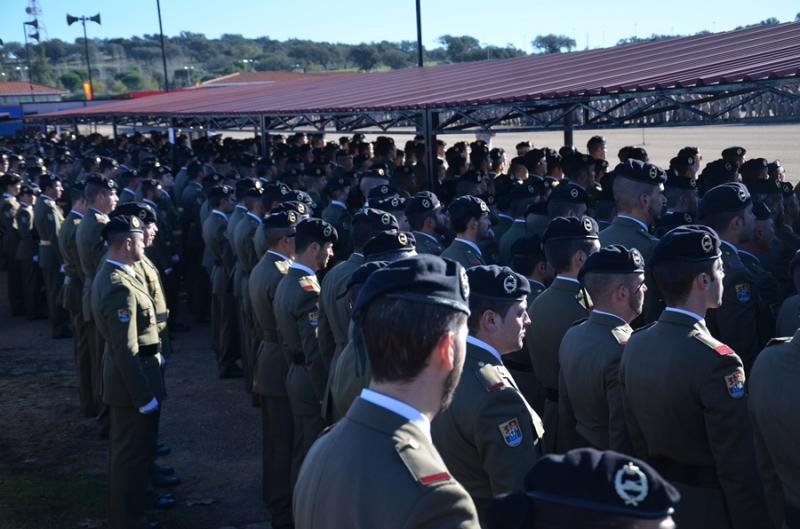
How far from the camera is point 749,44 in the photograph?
1048 centimetres

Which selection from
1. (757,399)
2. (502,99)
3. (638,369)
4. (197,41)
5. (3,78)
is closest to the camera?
(757,399)

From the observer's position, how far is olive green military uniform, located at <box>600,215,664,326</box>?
236 inches

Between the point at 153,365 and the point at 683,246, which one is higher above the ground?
the point at 683,246

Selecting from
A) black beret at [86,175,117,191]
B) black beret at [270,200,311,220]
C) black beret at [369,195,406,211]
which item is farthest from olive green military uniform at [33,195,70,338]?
black beret at [369,195,406,211]

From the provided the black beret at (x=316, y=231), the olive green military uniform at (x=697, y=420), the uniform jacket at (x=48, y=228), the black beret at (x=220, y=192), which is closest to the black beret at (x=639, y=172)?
the black beret at (x=316, y=231)

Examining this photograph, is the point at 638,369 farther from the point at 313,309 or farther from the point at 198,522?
the point at 198,522

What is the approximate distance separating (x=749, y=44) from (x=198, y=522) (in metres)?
7.82

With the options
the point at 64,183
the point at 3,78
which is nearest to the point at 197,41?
the point at 3,78

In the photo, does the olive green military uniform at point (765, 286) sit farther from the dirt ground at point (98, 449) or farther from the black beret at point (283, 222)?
the dirt ground at point (98, 449)

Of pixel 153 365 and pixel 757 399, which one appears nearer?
pixel 757 399

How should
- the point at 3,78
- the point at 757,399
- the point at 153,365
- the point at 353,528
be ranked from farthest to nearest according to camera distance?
the point at 3,78 < the point at 153,365 < the point at 757,399 < the point at 353,528

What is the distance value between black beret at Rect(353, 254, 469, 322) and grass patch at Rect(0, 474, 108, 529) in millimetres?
5218

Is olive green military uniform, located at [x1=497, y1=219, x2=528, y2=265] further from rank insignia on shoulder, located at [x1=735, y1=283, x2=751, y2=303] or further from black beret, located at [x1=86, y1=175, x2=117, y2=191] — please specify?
black beret, located at [x1=86, y1=175, x2=117, y2=191]

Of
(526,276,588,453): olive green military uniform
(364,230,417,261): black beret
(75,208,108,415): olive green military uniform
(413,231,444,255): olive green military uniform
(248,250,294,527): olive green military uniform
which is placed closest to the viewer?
(526,276,588,453): olive green military uniform
